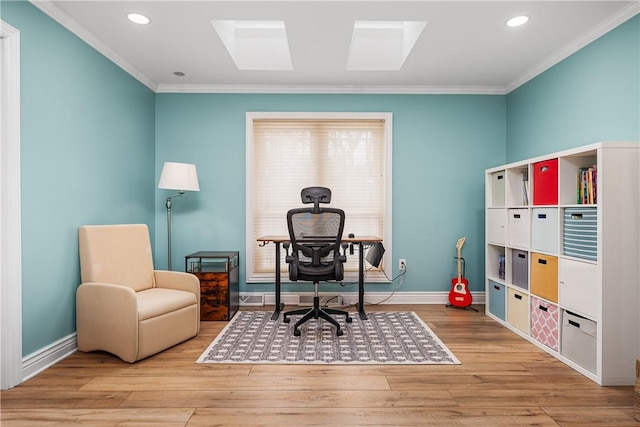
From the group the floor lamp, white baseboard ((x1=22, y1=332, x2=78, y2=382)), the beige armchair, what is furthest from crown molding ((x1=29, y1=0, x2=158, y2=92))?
white baseboard ((x1=22, y1=332, x2=78, y2=382))

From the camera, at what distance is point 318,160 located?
4102mm

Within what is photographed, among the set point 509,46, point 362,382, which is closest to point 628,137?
point 509,46

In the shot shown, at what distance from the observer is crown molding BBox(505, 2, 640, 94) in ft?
8.03

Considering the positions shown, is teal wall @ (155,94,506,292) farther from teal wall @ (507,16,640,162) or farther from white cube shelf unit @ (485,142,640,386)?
white cube shelf unit @ (485,142,640,386)

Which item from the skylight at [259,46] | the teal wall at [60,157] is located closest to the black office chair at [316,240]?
the skylight at [259,46]

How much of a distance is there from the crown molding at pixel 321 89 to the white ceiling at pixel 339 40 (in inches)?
0.4

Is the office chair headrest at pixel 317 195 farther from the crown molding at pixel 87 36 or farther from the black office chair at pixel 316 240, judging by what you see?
the crown molding at pixel 87 36

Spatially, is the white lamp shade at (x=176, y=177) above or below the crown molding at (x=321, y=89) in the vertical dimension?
below

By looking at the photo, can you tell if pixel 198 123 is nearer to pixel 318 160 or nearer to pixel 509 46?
pixel 318 160

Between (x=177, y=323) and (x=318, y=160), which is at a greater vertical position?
(x=318, y=160)

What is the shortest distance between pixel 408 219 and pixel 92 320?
10.4 ft

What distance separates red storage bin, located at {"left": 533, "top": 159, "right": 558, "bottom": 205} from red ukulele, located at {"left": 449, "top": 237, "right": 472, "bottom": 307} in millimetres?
1228

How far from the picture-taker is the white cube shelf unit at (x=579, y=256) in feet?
7.00

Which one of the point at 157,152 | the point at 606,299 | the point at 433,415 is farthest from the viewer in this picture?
the point at 157,152
